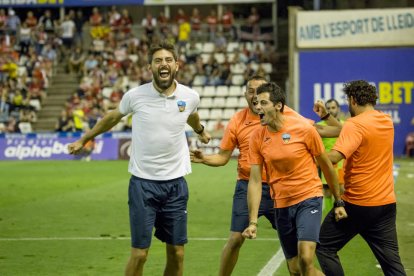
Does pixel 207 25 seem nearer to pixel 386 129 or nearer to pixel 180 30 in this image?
pixel 180 30

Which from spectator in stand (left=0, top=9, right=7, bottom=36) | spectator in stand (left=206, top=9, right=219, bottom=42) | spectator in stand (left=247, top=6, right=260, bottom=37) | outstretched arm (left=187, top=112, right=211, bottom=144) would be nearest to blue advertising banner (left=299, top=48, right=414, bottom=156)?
spectator in stand (left=247, top=6, right=260, bottom=37)

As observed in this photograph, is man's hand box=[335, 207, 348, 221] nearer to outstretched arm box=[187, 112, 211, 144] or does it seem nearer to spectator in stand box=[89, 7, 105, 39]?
outstretched arm box=[187, 112, 211, 144]

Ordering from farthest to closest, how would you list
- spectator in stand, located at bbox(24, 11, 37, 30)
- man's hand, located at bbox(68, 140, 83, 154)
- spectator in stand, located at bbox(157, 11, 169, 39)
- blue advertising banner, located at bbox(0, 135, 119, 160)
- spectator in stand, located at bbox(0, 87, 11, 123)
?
spectator in stand, located at bbox(24, 11, 37, 30) → spectator in stand, located at bbox(157, 11, 169, 39) → spectator in stand, located at bbox(0, 87, 11, 123) → blue advertising banner, located at bbox(0, 135, 119, 160) → man's hand, located at bbox(68, 140, 83, 154)

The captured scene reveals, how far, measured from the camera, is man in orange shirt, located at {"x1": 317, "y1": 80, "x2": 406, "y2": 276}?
9.47 metres

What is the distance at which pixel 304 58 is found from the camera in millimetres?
40250

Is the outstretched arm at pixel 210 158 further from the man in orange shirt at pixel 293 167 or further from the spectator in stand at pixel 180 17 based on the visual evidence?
the spectator in stand at pixel 180 17

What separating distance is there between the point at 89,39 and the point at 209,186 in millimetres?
23755

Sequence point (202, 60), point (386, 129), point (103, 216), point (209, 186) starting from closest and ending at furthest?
point (386, 129) → point (103, 216) → point (209, 186) → point (202, 60)

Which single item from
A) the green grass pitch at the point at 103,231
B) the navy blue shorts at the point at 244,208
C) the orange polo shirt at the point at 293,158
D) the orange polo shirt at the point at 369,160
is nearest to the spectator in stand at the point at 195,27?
the green grass pitch at the point at 103,231

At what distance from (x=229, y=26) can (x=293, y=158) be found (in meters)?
36.2

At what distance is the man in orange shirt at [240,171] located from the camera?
10570mm

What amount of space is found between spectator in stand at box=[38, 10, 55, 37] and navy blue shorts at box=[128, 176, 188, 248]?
3858cm

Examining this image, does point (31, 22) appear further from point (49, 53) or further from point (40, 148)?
point (40, 148)

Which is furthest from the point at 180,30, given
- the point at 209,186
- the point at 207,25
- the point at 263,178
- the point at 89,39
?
the point at 263,178
